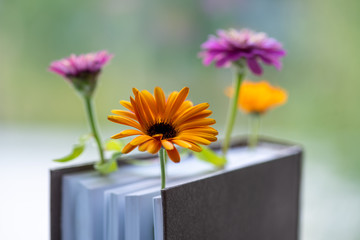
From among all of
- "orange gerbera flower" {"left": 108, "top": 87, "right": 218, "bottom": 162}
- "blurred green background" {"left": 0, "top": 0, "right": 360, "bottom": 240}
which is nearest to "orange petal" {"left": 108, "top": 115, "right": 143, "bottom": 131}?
"orange gerbera flower" {"left": 108, "top": 87, "right": 218, "bottom": 162}

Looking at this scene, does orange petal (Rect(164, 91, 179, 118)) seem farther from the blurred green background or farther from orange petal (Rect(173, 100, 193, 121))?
the blurred green background

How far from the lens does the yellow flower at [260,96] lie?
56 centimetres

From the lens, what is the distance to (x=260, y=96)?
0.56m

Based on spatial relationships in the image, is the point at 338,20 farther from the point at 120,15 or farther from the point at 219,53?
the point at 219,53

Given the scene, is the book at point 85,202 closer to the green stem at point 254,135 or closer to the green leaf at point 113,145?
the green leaf at point 113,145

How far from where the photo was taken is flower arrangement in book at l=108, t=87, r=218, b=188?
0.34 metres

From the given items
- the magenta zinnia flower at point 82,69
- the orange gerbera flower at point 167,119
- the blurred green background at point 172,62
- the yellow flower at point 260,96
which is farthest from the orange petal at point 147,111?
the blurred green background at point 172,62

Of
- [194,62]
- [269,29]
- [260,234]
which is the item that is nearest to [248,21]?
[269,29]

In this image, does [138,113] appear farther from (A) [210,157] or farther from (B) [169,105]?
(A) [210,157]

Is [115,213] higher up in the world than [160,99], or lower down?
lower down

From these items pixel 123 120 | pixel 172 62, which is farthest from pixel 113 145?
pixel 172 62

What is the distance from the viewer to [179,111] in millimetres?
366

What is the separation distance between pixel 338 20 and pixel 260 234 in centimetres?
86

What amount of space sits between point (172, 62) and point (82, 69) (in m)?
0.73
